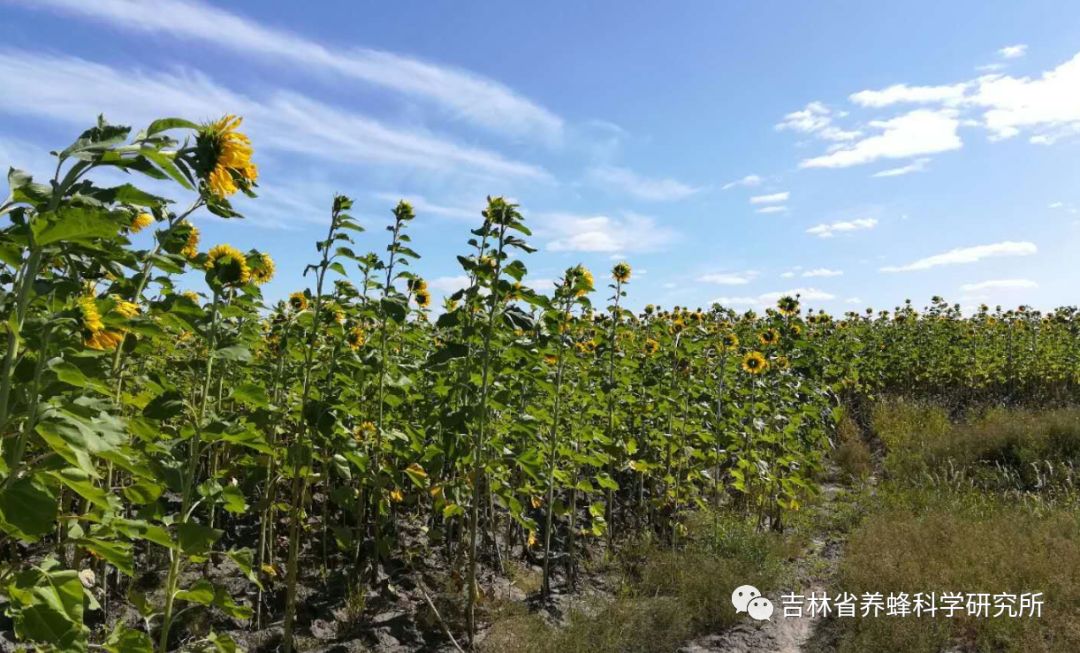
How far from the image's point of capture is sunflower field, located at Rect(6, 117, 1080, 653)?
1622 millimetres

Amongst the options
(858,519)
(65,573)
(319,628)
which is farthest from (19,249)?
(858,519)

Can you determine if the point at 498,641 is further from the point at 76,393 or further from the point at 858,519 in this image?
the point at 858,519

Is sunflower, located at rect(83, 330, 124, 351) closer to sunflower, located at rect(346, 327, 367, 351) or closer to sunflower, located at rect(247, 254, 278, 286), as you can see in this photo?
sunflower, located at rect(247, 254, 278, 286)

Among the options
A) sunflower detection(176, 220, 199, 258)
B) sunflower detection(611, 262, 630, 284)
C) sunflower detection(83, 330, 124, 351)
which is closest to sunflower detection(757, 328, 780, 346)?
sunflower detection(611, 262, 630, 284)

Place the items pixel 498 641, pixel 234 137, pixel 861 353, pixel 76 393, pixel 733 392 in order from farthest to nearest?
1. pixel 861 353
2. pixel 733 392
3. pixel 498 641
4. pixel 234 137
5. pixel 76 393

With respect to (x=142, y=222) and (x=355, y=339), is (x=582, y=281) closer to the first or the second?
(x=355, y=339)

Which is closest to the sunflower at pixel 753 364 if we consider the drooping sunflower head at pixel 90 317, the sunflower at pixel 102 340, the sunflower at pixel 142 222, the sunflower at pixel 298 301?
the sunflower at pixel 298 301

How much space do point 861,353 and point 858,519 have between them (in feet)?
24.8

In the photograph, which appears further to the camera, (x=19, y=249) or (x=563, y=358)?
(x=563, y=358)

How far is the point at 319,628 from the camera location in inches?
161

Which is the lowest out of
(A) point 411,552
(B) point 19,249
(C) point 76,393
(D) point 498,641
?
(D) point 498,641

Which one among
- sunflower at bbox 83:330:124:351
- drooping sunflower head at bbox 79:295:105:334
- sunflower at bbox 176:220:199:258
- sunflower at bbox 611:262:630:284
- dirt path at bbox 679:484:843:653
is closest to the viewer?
drooping sunflower head at bbox 79:295:105:334

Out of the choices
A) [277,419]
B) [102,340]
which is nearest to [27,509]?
[102,340]

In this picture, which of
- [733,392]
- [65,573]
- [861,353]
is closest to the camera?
[65,573]
